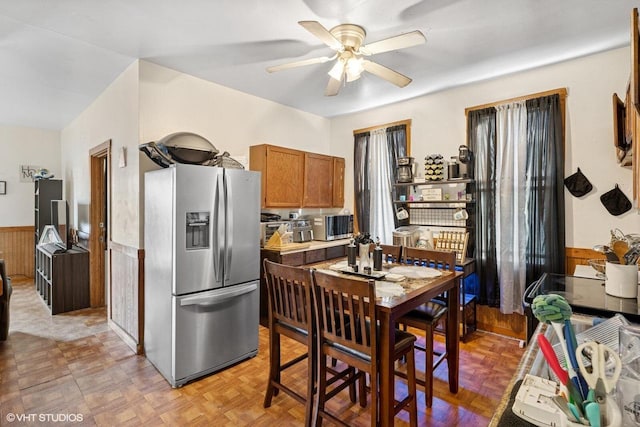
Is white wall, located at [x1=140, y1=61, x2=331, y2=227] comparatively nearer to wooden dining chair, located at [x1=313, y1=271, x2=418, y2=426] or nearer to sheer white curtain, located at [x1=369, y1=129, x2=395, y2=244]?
sheer white curtain, located at [x1=369, y1=129, x2=395, y2=244]

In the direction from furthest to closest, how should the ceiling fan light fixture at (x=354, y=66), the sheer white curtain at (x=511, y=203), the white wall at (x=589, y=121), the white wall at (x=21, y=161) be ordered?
the white wall at (x=21, y=161) → the sheer white curtain at (x=511, y=203) → the white wall at (x=589, y=121) → the ceiling fan light fixture at (x=354, y=66)

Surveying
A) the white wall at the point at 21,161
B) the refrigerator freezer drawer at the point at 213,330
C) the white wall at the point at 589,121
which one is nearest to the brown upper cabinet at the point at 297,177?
the refrigerator freezer drawer at the point at 213,330

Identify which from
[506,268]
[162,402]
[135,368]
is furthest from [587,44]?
[135,368]

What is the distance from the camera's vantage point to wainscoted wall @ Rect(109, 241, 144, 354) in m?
2.97

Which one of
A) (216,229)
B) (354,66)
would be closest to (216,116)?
(216,229)

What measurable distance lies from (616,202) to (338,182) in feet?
9.87

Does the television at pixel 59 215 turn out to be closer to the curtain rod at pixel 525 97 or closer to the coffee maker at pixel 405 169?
the coffee maker at pixel 405 169

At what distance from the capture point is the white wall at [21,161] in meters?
5.38

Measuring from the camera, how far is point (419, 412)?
7.14 ft

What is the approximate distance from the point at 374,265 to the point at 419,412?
40.0 inches

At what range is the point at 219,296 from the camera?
105 inches

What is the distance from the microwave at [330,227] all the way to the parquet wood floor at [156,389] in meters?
1.41

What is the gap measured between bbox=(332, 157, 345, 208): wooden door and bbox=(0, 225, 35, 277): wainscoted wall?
5356 mm

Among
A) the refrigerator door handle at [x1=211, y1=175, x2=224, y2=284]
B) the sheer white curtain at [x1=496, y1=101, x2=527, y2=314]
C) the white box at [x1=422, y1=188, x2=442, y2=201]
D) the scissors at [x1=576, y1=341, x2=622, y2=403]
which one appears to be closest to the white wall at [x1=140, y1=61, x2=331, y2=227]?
the refrigerator door handle at [x1=211, y1=175, x2=224, y2=284]
